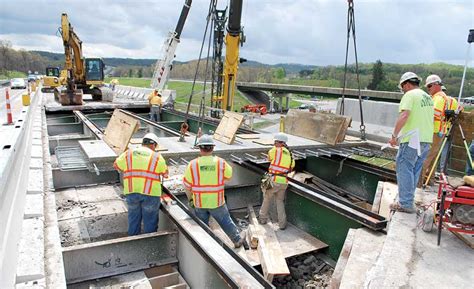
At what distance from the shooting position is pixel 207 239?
4449 millimetres

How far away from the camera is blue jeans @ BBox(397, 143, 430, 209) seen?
4.62 m

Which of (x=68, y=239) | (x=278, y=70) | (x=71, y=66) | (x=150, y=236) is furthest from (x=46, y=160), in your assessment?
(x=278, y=70)

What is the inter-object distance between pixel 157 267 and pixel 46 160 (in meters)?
4.25

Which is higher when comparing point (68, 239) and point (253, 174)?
point (253, 174)

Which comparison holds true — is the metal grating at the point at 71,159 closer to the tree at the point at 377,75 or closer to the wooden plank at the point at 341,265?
the wooden plank at the point at 341,265

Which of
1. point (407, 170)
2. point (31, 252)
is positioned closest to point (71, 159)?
point (31, 252)

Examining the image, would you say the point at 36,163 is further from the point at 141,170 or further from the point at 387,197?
the point at 387,197

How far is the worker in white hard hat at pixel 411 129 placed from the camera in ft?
14.7

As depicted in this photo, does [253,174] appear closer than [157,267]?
No

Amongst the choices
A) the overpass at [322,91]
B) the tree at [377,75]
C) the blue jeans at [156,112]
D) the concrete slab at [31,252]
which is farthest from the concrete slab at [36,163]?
the tree at [377,75]

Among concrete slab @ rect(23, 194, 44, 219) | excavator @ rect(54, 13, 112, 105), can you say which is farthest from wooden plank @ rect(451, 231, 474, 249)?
excavator @ rect(54, 13, 112, 105)

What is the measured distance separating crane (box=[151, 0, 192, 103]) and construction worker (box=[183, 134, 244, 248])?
14944 millimetres

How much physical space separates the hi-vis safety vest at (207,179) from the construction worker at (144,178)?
45 centimetres

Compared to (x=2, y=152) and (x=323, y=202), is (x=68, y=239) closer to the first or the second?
(x=2, y=152)
